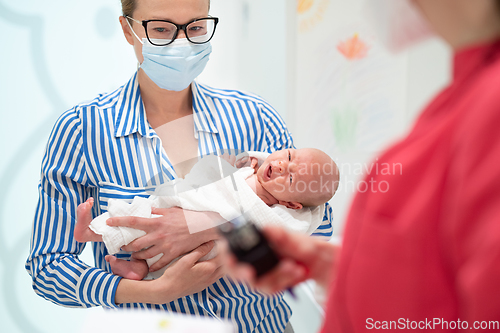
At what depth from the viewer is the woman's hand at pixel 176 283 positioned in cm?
102

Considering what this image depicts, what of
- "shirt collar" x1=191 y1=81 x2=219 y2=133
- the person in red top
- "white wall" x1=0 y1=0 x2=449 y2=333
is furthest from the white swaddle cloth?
"white wall" x1=0 y1=0 x2=449 y2=333

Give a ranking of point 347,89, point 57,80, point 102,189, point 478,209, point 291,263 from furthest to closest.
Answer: point 57,80
point 347,89
point 102,189
point 291,263
point 478,209

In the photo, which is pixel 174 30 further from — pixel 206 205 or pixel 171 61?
pixel 206 205

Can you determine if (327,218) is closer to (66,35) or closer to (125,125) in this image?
(125,125)

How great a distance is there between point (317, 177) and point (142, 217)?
1.86 ft

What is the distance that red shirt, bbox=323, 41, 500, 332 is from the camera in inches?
12.2

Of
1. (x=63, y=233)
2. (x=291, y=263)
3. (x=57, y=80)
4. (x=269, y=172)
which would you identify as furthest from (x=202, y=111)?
(x=57, y=80)

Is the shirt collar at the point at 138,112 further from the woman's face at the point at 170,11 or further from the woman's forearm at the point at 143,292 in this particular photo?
the woman's forearm at the point at 143,292

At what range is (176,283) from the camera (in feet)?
3.34

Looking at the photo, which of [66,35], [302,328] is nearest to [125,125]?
[302,328]

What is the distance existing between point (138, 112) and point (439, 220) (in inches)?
41.2

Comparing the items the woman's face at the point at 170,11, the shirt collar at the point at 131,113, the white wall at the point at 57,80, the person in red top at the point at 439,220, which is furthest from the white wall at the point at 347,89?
the shirt collar at the point at 131,113

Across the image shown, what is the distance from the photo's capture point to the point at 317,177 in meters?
1.23

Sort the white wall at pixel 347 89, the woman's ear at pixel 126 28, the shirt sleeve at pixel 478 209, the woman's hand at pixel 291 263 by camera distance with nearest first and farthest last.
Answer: the shirt sleeve at pixel 478 209
the woman's hand at pixel 291 263
the white wall at pixel 347 89
the woman's ear at pixel 126 28
